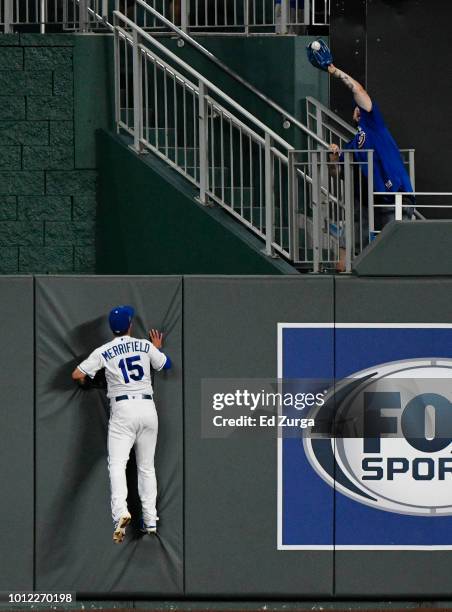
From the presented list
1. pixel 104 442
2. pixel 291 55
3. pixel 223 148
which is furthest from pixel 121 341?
pixel 291 55

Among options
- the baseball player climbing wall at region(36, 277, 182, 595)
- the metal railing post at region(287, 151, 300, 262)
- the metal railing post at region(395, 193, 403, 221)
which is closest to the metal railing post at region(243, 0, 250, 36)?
the metal railing post at region(287, 151, 300, 262)

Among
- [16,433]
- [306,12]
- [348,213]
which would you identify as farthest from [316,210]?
[306,12]

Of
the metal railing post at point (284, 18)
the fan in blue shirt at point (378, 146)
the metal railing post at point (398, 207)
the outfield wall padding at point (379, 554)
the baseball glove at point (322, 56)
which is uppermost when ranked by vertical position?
the metal railing post at point (284, 18)

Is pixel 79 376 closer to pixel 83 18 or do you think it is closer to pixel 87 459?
pixel 87 459

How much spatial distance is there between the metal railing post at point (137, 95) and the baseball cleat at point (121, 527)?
4.36 metres

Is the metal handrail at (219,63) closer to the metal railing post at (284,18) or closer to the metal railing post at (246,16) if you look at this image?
the metal railing post at (246,16)

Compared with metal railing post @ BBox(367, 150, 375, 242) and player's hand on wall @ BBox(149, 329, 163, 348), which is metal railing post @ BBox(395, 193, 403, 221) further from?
player's hand on wall @ BBox(149, 329, 163, 348)

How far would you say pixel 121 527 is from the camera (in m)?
13.2

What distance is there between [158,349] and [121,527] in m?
1.46

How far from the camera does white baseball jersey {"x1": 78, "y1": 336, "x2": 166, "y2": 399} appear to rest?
13.2 metres

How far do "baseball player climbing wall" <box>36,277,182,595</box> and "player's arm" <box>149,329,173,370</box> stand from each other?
2.6 inches

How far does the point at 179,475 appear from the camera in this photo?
529 inches

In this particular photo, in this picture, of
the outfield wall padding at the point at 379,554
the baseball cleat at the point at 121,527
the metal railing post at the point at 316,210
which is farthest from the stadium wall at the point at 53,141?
the baseball cleat at the point at 121,527

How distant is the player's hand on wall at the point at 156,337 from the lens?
43.9 feet
